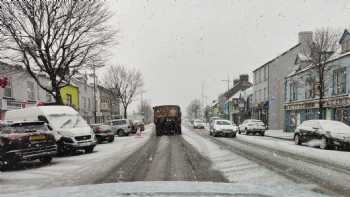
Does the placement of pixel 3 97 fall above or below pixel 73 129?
above

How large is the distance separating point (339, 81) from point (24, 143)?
24.3m

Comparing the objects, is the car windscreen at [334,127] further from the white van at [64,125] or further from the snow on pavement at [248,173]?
the white van at [64,125]

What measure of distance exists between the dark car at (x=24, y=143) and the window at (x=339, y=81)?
22.7 metres

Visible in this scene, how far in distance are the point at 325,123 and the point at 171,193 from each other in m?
15.7

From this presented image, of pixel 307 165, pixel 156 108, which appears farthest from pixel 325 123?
pixel 156 108

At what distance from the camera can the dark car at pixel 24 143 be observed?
11.1m

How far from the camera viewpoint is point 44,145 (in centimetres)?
1206

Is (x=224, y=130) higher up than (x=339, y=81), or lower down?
lower down

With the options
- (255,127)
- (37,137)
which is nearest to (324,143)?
(37,137)

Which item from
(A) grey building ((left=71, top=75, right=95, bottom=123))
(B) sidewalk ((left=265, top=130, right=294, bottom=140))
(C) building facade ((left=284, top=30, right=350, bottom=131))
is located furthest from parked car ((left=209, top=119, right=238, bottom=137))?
(A) grey building ((left=71, top=75, right=95, bottom=123))

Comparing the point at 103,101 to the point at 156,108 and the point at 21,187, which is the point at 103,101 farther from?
the point at 21,187

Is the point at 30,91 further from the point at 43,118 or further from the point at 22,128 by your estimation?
the point at 22,128

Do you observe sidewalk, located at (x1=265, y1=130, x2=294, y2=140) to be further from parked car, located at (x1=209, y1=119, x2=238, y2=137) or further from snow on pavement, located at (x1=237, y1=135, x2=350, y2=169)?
snow on pavement, located at (x1=237, y1=135, x2=350, y2=169)

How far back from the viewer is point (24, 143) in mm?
11383
